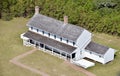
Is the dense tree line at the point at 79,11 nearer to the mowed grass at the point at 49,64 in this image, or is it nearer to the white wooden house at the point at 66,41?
the white wooden house at the point at 66,41

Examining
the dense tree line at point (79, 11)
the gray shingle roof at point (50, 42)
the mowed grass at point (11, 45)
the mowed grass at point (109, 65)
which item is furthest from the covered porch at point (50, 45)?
the dense tree line at point (79, 11)

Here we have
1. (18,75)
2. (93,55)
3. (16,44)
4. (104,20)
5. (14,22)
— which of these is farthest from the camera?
(14,22)

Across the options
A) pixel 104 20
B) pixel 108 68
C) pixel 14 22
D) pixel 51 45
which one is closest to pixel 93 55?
pixel 108 68

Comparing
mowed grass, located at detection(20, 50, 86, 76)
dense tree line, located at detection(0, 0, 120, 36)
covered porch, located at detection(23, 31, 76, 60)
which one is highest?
dense tree line, located at detection(0, 0, 120, 36)

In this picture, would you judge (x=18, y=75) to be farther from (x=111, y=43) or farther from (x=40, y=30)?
(x=111, y=43)

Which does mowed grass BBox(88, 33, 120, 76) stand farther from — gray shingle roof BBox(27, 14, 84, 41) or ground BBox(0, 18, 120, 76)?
gray shingle roof BBox(27, 14, 84, 41)

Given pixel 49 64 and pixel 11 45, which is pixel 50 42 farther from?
pixel 11 45

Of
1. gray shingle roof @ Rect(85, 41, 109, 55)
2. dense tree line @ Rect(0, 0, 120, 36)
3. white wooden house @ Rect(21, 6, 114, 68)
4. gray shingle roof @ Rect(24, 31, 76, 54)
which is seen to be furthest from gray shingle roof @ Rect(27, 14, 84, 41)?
dense tree line @ Rect(0, 0, 120, 36)

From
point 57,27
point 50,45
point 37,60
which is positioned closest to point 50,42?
point 50,45
